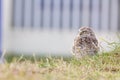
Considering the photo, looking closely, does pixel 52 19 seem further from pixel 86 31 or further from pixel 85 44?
pixel 85 44

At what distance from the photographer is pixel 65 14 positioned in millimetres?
29031

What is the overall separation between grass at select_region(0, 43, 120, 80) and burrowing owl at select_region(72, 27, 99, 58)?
0.18 meters

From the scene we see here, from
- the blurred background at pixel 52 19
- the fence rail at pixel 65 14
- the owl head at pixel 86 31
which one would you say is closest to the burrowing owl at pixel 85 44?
the owl head at pixel 86 31

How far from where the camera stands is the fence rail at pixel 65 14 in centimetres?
2903

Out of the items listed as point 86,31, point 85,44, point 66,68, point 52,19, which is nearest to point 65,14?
point 52,19

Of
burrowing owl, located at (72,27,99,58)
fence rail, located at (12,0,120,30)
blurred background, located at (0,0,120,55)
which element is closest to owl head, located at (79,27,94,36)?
burrowing owl, located at (72,27,99,58)

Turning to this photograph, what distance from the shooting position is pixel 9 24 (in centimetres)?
2912

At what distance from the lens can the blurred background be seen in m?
28.7

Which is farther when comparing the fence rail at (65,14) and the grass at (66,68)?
the fence rail at (65,14)

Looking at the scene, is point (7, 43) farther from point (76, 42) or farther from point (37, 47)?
point (76, 42)

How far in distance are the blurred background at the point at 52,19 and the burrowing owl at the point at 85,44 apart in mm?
21782

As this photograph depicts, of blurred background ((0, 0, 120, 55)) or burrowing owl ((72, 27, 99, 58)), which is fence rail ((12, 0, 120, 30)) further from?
burrowing owl ((72, 27, 99, 58))

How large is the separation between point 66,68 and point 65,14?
78.3 ft

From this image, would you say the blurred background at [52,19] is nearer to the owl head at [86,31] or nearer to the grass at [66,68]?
the owl head at [86,31]
